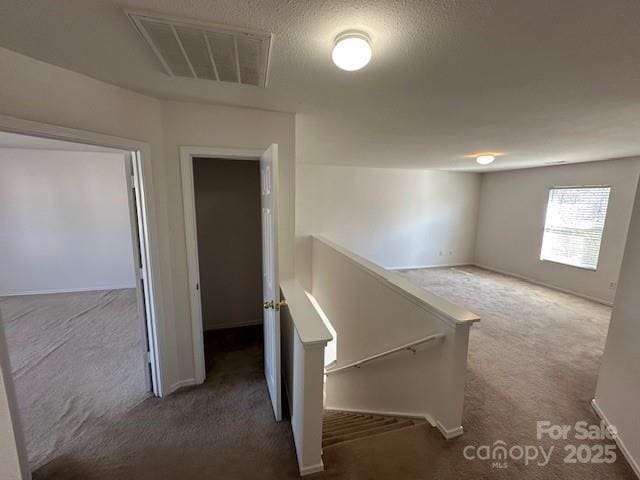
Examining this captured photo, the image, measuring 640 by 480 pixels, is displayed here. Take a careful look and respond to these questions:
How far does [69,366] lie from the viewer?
2557 mm

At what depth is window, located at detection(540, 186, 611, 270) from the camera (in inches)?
183

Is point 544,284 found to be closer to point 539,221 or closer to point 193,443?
point 539,221

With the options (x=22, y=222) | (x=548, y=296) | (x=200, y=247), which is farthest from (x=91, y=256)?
(x=548, y=296)

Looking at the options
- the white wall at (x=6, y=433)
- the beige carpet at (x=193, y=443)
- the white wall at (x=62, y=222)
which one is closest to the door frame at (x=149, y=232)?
the beige carpet at (x=193, y=443)

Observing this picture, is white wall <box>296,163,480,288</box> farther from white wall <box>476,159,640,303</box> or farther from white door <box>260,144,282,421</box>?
white door <box>260,144,282,421</box>

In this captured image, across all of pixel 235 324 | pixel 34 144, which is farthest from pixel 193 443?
pixel 34 144

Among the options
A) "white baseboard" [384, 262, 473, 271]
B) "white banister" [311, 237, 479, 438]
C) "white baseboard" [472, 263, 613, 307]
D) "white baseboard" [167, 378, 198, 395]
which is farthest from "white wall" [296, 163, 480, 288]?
"white baseboard" [167, 378, 198, 395]

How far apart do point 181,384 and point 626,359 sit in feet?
11.2

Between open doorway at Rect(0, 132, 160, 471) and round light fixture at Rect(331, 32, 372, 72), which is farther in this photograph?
open doorway at Rect(0, 132, 160, 471)

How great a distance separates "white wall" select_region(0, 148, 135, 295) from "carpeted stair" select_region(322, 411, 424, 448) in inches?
179

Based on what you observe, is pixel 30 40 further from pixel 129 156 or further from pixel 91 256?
pixel 91 256

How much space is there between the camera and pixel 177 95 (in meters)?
1.92

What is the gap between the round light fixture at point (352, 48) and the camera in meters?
1.16

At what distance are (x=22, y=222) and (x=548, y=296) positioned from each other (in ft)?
30.5
